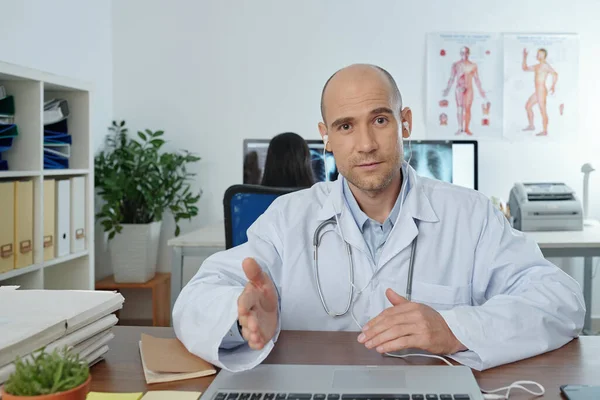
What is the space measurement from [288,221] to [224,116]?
7.58ft

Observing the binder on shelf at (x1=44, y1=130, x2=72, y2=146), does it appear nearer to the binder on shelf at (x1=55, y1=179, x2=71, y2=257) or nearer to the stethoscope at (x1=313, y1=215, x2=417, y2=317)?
the binder on shelf at (x1=55, y1=179, x2=71, y2=257)

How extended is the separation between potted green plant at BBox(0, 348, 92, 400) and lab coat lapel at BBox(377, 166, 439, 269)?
0.86 metres

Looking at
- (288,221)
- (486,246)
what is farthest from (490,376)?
(288,221)

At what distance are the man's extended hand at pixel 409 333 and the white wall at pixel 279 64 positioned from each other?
2717 mm

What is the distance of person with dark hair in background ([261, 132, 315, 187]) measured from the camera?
2.67 m

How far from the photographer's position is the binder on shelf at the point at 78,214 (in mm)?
2701

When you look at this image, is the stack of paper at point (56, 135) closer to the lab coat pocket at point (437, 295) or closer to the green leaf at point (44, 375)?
the lab coat pocket at point (437, 295)

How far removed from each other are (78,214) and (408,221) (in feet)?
5.89

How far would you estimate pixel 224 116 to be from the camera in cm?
372

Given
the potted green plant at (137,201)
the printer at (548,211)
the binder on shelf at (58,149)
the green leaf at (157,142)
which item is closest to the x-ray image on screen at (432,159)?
the printer at (548,211)

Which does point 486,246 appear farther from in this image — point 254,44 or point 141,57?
point 141,57

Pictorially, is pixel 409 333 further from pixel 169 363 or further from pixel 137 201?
pixel 137 201

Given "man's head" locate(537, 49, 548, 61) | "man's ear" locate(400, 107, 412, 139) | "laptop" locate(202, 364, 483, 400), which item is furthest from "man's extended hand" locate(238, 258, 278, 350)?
"man's head" locate(537, 49, 548, 61)

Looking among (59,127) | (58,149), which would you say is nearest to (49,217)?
(58,149)
